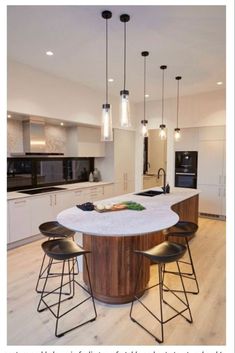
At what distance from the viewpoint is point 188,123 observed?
5.53 metres

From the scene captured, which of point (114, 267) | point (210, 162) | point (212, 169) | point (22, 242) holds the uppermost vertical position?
point (210, 162)

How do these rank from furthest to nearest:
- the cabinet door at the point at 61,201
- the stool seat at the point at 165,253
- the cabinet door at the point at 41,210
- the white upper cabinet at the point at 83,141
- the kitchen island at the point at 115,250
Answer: the white upper cabinet at the point at 83,141 < the cabinet door at the point at 61,201 < the cabinet door at the point at 41,210 < the kitchen island at the point at 115,250 < the stool seat at the point at 165,253

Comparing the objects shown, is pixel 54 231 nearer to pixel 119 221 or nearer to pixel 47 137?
pixel 119 221

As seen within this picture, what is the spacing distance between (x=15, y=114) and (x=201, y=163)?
4059 millimetres

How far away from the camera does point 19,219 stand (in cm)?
367

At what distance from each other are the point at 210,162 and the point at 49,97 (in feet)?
12.2

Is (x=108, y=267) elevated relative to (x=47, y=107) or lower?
lower

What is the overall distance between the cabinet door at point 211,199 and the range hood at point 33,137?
12.1 ft

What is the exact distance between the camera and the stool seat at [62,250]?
6.15 ft

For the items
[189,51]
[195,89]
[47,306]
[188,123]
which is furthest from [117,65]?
[47,306]

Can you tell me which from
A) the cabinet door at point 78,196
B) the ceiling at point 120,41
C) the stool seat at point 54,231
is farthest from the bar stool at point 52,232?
the ceiling at point 120,41

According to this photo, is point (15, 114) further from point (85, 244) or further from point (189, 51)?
point (189, 51)

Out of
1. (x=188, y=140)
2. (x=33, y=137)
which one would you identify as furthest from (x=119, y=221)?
(x=188, y=140)

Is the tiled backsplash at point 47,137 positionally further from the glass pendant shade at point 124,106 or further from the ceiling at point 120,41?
the glass pendant shade at point 124,106
